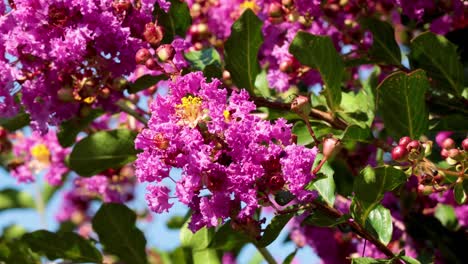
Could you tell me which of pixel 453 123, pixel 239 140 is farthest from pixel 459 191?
pixel 239 140

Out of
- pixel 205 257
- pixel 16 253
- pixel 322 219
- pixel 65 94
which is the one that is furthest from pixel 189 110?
pixel 16 253

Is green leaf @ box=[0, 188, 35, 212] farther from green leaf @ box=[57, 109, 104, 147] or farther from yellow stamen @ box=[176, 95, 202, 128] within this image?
yellow stamen @ box=[176, 95, 202, 128]

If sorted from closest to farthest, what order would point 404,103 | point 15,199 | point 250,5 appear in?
1. point 404,103
2. point 250,5
3. point 15,199

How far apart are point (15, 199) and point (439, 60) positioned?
2.23 metres

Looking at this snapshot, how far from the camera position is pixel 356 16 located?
6.30ft

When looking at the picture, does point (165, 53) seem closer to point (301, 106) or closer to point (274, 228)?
point (301, 106)

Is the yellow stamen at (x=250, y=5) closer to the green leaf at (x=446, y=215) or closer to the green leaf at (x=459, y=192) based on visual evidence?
the green leaf at (x=446, y=215)

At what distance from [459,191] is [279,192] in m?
0.34

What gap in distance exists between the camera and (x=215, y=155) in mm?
1234

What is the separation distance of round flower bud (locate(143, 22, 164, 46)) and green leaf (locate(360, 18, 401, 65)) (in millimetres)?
532

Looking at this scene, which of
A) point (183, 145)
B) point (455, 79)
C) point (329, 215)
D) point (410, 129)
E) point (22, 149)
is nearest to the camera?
point (183, 145)

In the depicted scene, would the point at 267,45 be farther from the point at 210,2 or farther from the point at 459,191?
the point at 459,191

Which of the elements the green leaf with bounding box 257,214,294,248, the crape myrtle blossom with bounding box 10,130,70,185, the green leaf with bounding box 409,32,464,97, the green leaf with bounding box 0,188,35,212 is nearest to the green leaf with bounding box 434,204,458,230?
the green leaf with bounding box 409,32,464,97

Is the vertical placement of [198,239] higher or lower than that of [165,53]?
lower
